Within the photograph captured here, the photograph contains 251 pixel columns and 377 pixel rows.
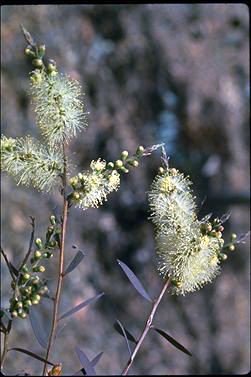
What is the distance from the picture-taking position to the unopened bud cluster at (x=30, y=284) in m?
0.70

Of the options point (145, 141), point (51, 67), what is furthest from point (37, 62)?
point (145, 141)

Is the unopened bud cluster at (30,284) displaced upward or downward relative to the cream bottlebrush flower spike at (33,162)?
downward

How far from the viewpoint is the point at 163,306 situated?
312 centimetres

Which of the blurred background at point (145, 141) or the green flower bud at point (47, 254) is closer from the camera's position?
the green flower bud at point (47, 254)

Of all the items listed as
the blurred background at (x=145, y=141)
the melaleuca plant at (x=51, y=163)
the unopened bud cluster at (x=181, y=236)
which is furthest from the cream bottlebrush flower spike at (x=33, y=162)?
the blurred background at (x=145, y=141)

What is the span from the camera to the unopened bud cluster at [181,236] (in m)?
0.68

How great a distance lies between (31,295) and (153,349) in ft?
7.59

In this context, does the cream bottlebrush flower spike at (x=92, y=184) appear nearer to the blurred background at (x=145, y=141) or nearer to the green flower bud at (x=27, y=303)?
the green flower bud at (x=27, y=303)

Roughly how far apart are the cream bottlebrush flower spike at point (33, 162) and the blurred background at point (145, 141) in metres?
1.62

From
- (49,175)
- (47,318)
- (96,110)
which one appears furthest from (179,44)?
(49,175)

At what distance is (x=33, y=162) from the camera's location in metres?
0.70

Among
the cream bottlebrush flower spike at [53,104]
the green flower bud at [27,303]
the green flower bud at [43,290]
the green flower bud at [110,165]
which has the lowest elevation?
the green flower bud at [27,303]

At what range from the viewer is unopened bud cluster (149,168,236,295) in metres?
0.68

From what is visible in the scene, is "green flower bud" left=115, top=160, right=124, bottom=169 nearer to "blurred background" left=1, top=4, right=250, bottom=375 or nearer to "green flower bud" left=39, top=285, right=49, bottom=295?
"green flower bud" left=39, top=285, right=49, bottom=295
